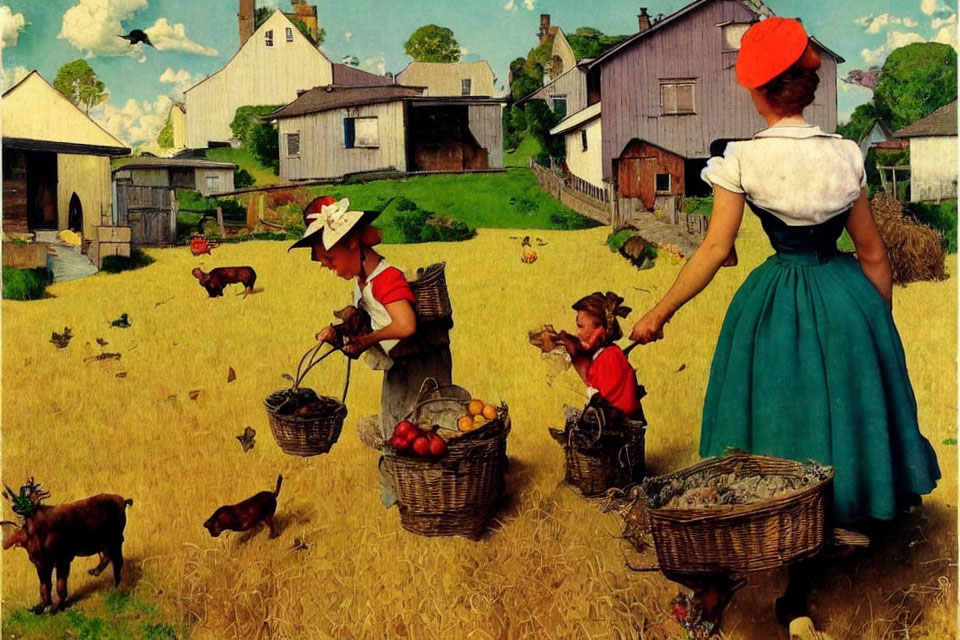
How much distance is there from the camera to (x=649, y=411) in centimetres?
501

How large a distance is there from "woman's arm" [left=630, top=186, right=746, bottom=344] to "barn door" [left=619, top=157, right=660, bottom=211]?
5.87 feet

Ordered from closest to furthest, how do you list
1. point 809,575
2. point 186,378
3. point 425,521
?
1. point 809,575
2. point 425,521
3. point 186,378

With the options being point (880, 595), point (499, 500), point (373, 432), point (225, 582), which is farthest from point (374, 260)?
point (880, 595)

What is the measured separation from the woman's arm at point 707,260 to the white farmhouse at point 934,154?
1.79 m

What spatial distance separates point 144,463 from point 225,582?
0.86m

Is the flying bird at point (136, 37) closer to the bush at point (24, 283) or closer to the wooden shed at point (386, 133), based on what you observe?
the wooden shed at point (386, 133)

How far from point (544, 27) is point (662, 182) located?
1035 mm

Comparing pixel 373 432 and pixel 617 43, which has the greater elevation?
pixel 617 43

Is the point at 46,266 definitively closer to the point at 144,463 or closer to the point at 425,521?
the point at 144,463

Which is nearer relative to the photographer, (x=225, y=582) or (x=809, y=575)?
(x=809, y=575)

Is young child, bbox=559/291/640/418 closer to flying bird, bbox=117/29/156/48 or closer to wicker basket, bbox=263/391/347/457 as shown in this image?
wicker basket, bbox=263/391/347/457

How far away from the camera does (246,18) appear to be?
17.7 feet

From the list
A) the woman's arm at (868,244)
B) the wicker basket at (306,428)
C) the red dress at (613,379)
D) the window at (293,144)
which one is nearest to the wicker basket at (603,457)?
the red dress at (613,379)

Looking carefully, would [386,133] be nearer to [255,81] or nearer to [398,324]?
[255,81]
